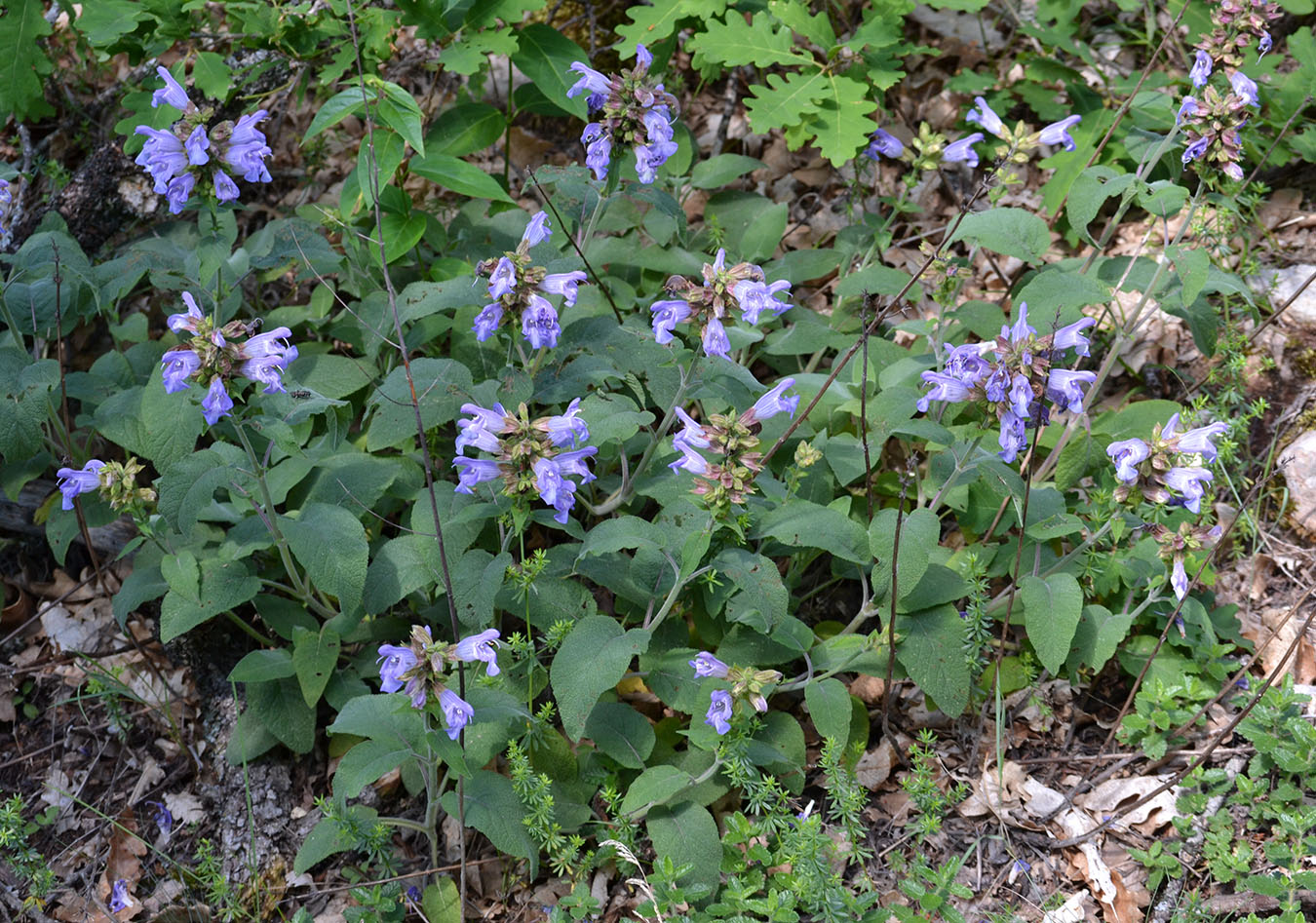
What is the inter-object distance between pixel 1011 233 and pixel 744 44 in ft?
5.00

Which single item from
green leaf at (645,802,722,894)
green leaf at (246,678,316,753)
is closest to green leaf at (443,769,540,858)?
green leaf at (645,802,722,894)

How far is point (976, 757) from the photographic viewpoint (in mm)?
3402

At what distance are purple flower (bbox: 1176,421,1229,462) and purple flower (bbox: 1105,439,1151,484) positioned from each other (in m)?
0.10

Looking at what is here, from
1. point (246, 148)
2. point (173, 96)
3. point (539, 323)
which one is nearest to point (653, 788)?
point (539, 323)

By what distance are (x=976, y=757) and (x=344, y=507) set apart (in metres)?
2.36

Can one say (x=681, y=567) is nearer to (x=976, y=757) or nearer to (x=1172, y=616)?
(x=976, y=757)

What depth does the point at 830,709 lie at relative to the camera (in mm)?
3129

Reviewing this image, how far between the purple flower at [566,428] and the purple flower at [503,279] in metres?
0.44

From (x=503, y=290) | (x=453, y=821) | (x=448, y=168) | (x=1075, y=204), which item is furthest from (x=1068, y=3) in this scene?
(x=453, y=821)

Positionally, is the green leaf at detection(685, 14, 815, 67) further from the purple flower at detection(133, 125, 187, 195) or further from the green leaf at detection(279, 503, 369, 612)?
the green leaf at detection(279, 503, 369, 612)

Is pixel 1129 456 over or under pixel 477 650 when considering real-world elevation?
over

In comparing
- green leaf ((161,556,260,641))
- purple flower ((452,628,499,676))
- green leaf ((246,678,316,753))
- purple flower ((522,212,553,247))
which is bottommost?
green leaf ((246,678,316,753))

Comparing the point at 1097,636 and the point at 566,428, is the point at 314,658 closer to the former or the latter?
the point at 566,428

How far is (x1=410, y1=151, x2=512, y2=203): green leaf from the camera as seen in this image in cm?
384
